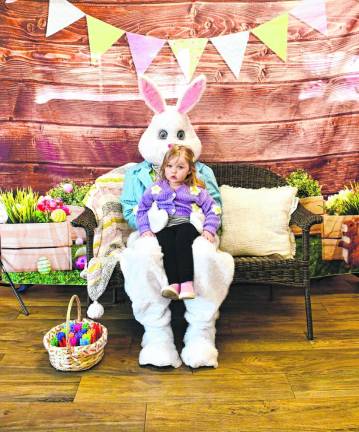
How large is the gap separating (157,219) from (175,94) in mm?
995

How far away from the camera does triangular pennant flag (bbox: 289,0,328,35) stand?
2.65 metres

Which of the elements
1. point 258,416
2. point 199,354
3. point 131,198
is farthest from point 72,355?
point 131,198

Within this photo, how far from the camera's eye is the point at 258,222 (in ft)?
7.56

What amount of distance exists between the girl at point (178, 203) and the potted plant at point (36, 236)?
69cm

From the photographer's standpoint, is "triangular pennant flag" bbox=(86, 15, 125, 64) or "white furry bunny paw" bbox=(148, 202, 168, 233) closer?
"white furry bunny paw" bbox=(148, 202, 168, 233)

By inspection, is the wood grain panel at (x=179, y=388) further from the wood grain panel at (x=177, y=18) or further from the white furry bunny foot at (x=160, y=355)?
the wood grain panel at (x=177, y=18)

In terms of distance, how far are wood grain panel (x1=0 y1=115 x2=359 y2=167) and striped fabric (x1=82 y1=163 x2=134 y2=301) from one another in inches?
12.5

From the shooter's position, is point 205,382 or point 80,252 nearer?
point 205,382

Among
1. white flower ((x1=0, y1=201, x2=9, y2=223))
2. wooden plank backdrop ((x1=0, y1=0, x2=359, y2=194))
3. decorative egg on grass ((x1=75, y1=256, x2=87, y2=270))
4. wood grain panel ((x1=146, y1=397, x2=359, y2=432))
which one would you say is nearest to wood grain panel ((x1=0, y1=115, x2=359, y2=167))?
wooden plank backdrop ((x1=0, y1=0, x2=359, y2=194))

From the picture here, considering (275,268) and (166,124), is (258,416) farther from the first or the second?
(166,124)

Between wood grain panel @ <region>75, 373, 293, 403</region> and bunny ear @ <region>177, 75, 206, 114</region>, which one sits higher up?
bunny ear @ <region>177, 75, 206, 114</region>

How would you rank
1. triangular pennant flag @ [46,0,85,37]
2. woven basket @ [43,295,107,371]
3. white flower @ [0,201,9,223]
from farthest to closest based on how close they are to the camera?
triangular pennant flag @ [46,0,85,37] → white flower @ [0,201,9,223] → woven basket @ [43,295,107,371]

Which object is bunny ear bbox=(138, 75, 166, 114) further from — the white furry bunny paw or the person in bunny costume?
the person in bunny costume

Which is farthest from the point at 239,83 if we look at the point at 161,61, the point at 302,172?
the point at 302,172
